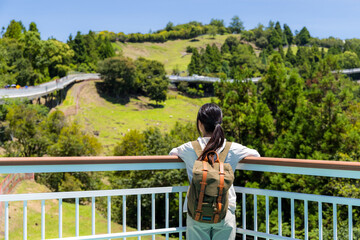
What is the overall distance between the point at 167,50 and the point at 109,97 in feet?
175

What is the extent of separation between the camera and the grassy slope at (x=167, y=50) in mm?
85175

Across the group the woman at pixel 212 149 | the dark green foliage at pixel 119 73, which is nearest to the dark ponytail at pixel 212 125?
the woman at pixel 212 149

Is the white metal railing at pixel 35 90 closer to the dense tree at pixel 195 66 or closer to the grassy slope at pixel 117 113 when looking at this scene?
the grassy slope at pixel 117 113

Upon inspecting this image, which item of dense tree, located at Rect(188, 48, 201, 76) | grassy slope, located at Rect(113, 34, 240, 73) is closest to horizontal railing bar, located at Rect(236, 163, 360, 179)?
dense tree, located at Rect(188, 48, 201, 76)

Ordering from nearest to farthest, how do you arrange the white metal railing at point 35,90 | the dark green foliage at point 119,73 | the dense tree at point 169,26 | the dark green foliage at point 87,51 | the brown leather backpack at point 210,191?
the brown leather backpack at point 210,191, the white metal railing at point 35,90, the dark green foliage at point 119,73, the dark green foliage at point 87,51, the dense tree at point 169,26

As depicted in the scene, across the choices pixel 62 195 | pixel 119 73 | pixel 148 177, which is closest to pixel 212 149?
pixel 62 195

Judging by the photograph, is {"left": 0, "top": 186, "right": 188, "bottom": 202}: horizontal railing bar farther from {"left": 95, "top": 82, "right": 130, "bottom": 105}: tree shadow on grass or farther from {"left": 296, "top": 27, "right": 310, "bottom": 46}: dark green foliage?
{"left": 296, "top": 27, "right": 310, "bottom": 46}: dark green foliage

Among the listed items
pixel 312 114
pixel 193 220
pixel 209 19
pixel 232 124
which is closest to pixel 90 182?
pixel 232 124

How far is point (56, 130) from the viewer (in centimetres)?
2455

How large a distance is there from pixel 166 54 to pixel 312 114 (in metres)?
83.8

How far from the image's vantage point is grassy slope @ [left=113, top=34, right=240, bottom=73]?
85175 millimetres

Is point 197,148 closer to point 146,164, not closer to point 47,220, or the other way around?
point 146,164

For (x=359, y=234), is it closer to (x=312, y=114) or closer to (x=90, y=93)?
(x=312, y=114)

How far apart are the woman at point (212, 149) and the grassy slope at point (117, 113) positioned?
→ 94.6 ft
